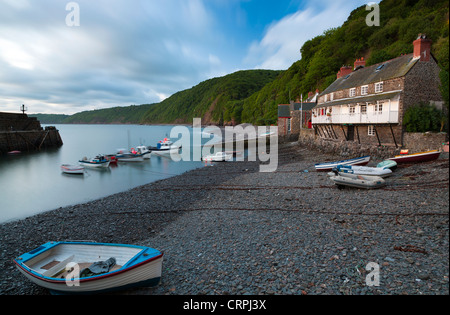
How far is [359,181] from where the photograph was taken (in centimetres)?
1283

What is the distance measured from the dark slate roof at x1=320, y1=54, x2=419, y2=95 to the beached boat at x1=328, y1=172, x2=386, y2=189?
1027 cm

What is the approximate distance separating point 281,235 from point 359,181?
278 inches

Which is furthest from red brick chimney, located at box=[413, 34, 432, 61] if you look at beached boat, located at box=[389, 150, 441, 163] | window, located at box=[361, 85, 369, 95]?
beached boat, located at box=[389, 150, 441, 163]

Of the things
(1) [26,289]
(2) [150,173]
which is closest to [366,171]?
(1) [26,289]

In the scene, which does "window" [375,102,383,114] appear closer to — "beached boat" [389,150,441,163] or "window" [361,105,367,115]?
"window" [361,105,367,115]

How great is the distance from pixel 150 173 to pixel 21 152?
1558 inches

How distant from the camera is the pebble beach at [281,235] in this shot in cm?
551

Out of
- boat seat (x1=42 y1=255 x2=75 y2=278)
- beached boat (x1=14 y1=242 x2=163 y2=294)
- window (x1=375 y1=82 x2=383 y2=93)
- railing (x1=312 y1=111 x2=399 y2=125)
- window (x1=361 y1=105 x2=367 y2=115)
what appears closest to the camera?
beached boat (x1=14 y1=242 x2=163 y2=294)

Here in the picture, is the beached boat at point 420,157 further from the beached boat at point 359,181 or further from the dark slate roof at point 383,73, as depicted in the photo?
the dark slate roof at point 383,73

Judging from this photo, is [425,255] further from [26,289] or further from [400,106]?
[400,106]

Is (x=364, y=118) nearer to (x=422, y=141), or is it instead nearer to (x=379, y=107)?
(x=379, y=107)

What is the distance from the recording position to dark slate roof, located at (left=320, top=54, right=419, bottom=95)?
18.5 metres

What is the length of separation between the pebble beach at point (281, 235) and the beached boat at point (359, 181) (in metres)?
0.43
